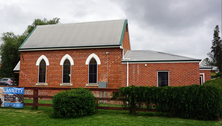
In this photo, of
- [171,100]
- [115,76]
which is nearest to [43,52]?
[115,76]

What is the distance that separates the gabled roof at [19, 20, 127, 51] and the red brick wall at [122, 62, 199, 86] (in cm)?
285

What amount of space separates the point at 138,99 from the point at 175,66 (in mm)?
7330

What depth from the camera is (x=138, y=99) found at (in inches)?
384

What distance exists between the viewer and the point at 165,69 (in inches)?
628

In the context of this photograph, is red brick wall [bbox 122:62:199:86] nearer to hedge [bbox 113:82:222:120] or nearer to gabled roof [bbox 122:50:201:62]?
gabled roof [bbox 122:50:201:62]

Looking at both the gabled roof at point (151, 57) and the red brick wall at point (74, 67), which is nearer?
the gabled roof at point (151, 57)

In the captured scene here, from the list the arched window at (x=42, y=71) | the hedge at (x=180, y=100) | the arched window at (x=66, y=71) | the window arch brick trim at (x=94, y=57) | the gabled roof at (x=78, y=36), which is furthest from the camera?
the arched window at (x=42, y=71)

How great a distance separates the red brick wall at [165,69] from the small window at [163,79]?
337 millimetres

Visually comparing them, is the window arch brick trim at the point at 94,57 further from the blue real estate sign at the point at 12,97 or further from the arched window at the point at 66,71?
the blue real estate sign at the point at 12,97

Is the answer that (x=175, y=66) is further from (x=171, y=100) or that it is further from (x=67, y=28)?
(x=67, y=28)

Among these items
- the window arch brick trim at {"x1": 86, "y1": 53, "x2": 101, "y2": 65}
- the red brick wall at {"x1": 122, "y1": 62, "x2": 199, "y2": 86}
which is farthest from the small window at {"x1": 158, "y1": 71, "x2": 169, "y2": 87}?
the window arch brick trim at {"x1": 86, "y1": 53, "x2": 101, "y2": 65}

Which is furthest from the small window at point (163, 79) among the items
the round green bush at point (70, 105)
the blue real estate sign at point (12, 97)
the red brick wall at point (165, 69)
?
the blue real estate sign at point (12, 97)

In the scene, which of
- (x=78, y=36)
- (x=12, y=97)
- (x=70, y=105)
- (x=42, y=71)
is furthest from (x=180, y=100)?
(x=42, y=71)

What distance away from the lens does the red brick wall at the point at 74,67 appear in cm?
1730
